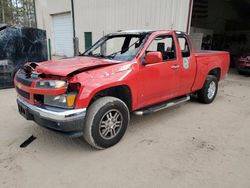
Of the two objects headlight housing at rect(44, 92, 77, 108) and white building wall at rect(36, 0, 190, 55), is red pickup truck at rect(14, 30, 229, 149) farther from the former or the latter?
white building wall at rect(36, 0, 190, 55)

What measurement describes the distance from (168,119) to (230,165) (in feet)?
5.64

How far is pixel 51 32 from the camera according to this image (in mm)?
16391

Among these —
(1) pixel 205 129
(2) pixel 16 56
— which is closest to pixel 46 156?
(1) pixel 205 129

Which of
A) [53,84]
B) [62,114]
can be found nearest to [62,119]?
[62,114]

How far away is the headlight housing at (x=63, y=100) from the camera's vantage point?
2.83m

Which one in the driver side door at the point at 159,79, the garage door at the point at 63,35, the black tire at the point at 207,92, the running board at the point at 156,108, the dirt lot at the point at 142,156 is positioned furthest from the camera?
the garage door at the point at 63,35

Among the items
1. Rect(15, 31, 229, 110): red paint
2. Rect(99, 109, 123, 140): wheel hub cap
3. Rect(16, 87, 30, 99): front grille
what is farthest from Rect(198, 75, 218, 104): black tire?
Rect(16, 87, 30, 99): front grille

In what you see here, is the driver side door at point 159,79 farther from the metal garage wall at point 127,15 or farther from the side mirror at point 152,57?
the metal garage wall at point 127,15

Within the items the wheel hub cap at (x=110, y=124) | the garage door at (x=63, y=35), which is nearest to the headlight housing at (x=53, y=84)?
the wheel hub cap at (x=110, y=124)

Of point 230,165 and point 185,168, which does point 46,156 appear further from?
point 230,165

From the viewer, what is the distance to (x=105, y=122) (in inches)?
126

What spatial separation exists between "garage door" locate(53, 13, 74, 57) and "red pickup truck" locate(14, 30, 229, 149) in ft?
36.2

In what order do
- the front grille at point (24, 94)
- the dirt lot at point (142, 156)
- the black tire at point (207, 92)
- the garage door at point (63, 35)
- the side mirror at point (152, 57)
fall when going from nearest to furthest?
the dirt lot at point (142, 156) < the front grille at point (24, 94) < the side mirror at point (152, 57) < the black tire at point (207, 92) < the garage door at point (63, 35)

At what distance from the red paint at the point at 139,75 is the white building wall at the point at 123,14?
3.74 metres
